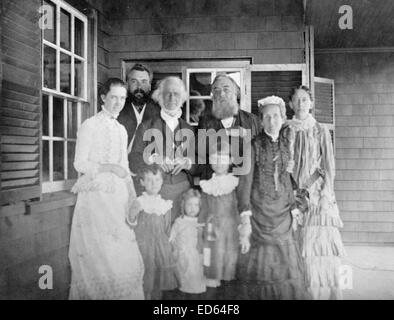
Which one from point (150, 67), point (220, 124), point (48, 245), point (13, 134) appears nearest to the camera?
point (13, 134)

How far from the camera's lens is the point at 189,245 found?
334cm

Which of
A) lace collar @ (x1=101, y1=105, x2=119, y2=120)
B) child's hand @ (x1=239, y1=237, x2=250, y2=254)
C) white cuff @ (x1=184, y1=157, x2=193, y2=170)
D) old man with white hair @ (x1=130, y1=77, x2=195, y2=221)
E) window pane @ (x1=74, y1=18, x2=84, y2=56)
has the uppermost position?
window pane @ (x1=74, y1=18, x2=84, y2=56)

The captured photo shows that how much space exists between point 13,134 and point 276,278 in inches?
85.6

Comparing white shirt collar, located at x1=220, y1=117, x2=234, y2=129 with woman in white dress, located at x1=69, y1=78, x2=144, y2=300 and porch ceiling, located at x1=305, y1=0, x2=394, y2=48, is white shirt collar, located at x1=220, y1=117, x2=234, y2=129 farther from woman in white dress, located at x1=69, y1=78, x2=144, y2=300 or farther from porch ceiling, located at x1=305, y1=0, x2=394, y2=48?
porch ceiling, located at x1=305, y1=0, x2=394, y2=48

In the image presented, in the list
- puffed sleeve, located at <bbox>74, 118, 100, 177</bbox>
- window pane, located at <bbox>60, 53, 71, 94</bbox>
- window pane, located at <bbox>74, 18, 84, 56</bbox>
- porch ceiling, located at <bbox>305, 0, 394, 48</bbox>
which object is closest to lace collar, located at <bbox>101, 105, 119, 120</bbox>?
puffed sleeve, located at <bbox>74, 118, 100, 177</bbox>

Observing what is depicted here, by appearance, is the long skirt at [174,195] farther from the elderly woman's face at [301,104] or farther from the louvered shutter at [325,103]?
the louvered shutter at [325,103]

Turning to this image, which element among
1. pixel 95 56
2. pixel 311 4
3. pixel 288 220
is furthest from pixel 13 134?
pixel 311 4

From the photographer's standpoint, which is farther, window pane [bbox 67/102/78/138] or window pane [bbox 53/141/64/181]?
window pane [bbox 67/102/78/138]

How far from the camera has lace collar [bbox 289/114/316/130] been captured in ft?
11.2

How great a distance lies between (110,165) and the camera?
331 centimetres

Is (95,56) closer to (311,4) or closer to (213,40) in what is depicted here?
(213,40)

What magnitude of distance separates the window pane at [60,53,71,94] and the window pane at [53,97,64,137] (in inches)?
4.3

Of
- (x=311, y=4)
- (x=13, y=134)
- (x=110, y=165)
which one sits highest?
(x=311, y=4)

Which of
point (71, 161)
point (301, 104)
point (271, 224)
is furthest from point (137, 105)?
point (271, 224)
